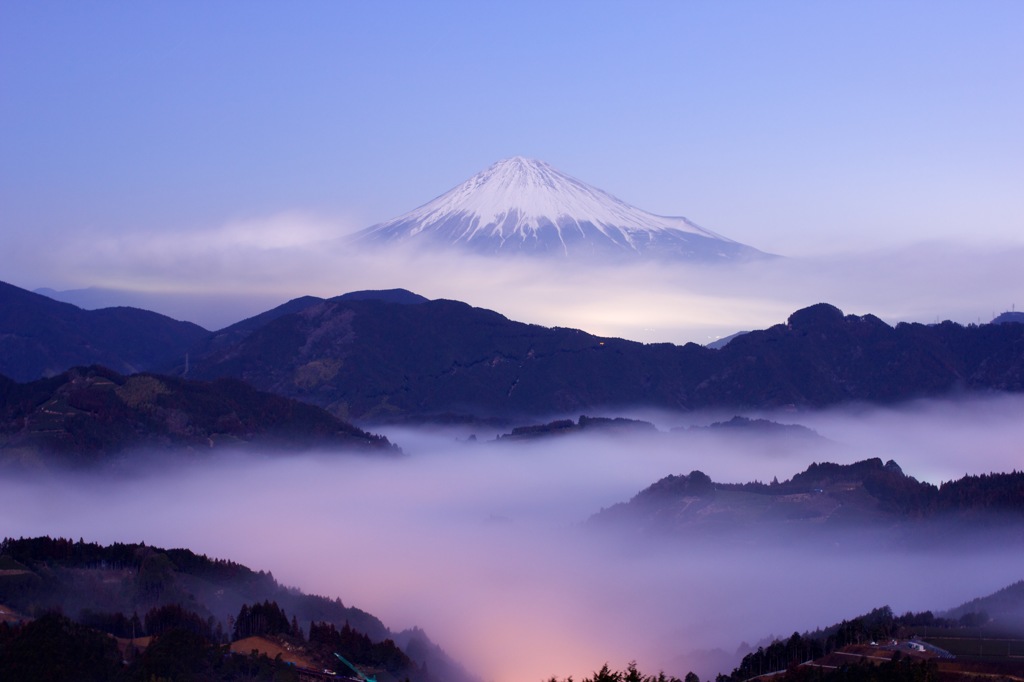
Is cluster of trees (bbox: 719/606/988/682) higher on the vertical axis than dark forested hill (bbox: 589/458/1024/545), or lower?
lower

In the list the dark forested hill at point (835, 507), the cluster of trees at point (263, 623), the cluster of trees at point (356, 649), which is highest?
the dark forested hill at point (835, 507)

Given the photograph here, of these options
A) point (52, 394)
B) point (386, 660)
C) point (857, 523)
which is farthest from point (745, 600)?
point (52, 394)

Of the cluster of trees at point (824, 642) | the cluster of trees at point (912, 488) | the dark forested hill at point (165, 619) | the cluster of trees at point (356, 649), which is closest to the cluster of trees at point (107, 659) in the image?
the dark forested hill at point (165, 619)

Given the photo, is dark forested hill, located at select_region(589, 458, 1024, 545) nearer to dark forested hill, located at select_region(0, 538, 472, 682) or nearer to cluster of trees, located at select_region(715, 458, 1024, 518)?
cluster of trees, located at select_region(715, 458, 1024, 518)

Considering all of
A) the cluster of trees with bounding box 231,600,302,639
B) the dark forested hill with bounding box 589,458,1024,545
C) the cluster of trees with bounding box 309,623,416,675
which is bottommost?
the cluster of trees with bounding box 309,623,416,675

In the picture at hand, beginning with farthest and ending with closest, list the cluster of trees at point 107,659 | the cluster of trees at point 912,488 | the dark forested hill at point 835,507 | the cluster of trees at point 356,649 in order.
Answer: the cluster of trees at point 912,488 < the dark forested hill at point 835,507 < the cluster of trees at point 356,649 < the cluster of trees at point 107,659

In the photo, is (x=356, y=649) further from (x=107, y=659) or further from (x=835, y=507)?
(x=835, y=507)

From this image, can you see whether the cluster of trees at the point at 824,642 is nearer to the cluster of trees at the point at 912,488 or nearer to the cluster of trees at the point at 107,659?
the cluster of trees at the point at 107,659

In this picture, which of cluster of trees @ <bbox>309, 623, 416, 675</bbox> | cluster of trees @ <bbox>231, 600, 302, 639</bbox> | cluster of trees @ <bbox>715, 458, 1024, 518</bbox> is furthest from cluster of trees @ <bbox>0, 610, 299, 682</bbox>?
cluster of trees @ <bbox>715, 458, 1024, 518</bbox>

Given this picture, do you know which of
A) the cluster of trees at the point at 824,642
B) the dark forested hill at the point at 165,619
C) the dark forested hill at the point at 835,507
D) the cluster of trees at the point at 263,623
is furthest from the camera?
the dark forested hill at the point at 835,507

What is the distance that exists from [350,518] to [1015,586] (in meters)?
93.4

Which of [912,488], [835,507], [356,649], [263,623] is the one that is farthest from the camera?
[912,488]

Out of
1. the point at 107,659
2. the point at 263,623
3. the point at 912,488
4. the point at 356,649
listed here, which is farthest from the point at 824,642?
the point at 912,488

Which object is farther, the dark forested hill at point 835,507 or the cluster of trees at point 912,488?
the cluster of trees at point 912,488
